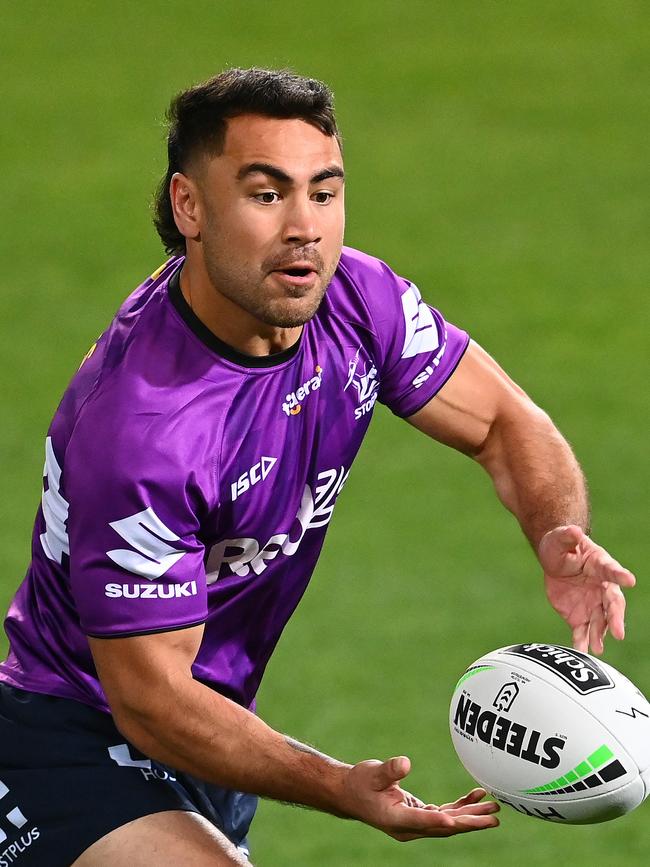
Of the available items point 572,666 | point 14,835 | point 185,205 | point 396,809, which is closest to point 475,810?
point 396,809

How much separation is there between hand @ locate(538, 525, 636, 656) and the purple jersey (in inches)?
25.7

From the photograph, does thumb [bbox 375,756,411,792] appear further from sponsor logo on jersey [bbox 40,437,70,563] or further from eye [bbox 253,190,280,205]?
eye [bbox 253,190,280,205]

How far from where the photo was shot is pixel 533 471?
5.41 metres

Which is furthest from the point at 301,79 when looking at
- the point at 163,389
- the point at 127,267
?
the point at 127,267

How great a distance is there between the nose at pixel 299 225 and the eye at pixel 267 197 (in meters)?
0.04

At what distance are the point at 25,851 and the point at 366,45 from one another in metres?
10.1

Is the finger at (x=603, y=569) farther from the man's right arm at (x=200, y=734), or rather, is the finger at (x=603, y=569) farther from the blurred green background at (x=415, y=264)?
the blurred green background at (x=415, y=264)

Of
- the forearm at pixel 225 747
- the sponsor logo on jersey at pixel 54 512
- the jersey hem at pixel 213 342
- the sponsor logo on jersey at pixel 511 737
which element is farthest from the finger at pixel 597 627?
the sponsor logo on jersey at pixel 54 512

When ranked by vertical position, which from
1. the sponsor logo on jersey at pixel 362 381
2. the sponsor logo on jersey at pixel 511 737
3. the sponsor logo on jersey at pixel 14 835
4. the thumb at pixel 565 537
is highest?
the sponsor logo on jersey at pixel 362 381

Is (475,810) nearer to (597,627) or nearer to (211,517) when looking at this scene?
(597,627)

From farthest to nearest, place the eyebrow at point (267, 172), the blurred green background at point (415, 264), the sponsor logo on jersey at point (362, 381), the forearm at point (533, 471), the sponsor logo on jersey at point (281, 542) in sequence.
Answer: the blurred green background at point (415, 264)
the forearm at point (533, 471)
the sponsor logo on jersey at point (362, 381)
the sponsor logo on jersey at point (281, 542)
the eyebrow at point (267, 172)

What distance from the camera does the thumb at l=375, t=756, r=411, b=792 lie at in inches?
159

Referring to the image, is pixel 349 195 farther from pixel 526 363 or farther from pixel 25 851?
pixel 25 851

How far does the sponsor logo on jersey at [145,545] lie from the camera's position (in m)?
4.45
